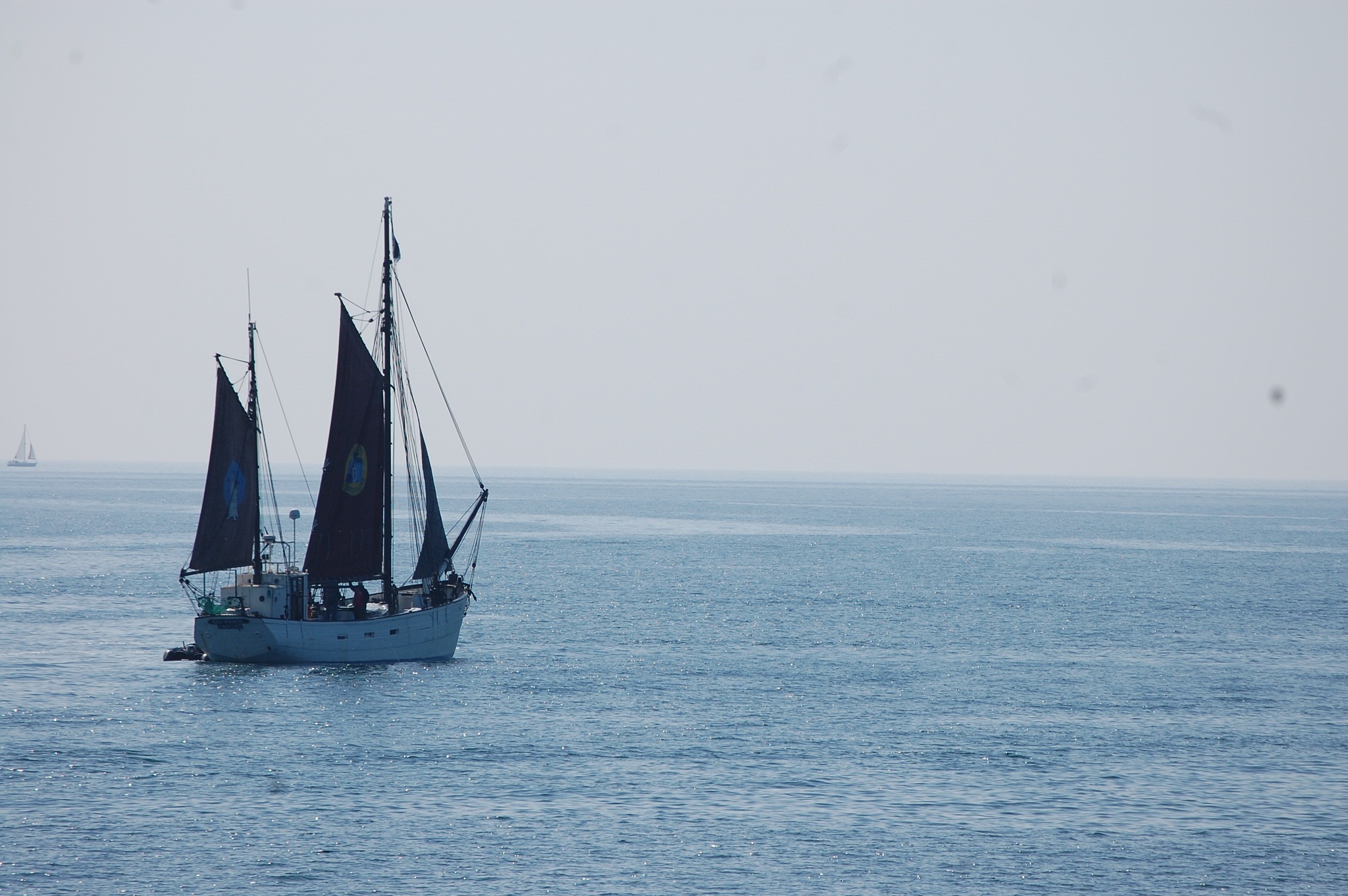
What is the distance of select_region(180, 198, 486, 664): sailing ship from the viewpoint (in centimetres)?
5888

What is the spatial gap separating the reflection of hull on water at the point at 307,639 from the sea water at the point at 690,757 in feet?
3.41

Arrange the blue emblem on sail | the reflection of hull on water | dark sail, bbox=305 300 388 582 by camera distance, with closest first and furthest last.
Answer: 1. the reflection of hull on water
2. dark sail, bbox=305 300 388 582
3. the blue emblem on sail

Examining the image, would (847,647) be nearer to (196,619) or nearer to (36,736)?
(196,619)

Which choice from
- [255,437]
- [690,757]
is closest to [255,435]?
[255,437]

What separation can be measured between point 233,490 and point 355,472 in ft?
19.6

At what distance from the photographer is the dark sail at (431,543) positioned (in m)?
60.3

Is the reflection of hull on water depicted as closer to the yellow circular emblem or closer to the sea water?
the sea water

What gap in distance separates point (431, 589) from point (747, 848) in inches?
1200

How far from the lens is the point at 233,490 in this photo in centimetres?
6122

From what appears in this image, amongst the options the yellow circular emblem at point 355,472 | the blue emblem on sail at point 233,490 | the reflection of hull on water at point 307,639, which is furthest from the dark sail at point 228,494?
the yellow circular emblem at point 355,472

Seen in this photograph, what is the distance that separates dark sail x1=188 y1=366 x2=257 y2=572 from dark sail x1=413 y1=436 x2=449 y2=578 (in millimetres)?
8122

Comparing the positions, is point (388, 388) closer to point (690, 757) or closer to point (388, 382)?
point (388, 382)

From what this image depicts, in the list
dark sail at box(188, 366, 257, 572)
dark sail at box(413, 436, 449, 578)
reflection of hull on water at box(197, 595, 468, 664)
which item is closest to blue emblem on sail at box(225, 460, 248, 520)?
dark sail at box(188, 366, 257, 572)

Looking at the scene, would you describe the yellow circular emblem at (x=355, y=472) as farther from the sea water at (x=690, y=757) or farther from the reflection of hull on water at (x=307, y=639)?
the sea water at (x=690, y=757)
